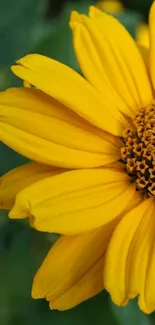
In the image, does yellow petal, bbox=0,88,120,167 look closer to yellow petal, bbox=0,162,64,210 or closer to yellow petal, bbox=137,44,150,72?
yellow petal, bbox=0,162,64,210

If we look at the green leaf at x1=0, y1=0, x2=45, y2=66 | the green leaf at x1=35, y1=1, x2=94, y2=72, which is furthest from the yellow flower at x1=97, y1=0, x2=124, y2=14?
the green leaf at x1=35, y1=1, x2=94, y2=72

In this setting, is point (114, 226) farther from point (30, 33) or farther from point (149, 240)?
point (30, 33)

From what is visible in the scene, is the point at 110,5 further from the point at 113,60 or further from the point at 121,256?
the point at 121,256

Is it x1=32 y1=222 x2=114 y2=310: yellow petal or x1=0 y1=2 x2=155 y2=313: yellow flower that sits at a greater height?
x1=0 y1=2 x2=155 y2=313: yellow flower

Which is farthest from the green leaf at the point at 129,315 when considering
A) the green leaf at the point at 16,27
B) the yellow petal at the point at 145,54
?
the green leaf at the point at 16,27

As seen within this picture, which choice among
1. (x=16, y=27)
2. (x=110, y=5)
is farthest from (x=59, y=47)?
(x=110, y=5)

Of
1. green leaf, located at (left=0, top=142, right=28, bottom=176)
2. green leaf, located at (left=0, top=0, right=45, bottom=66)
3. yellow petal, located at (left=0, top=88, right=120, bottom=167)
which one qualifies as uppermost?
yellow petal, located at (left=0, top=88, right=120, bottom=167)
